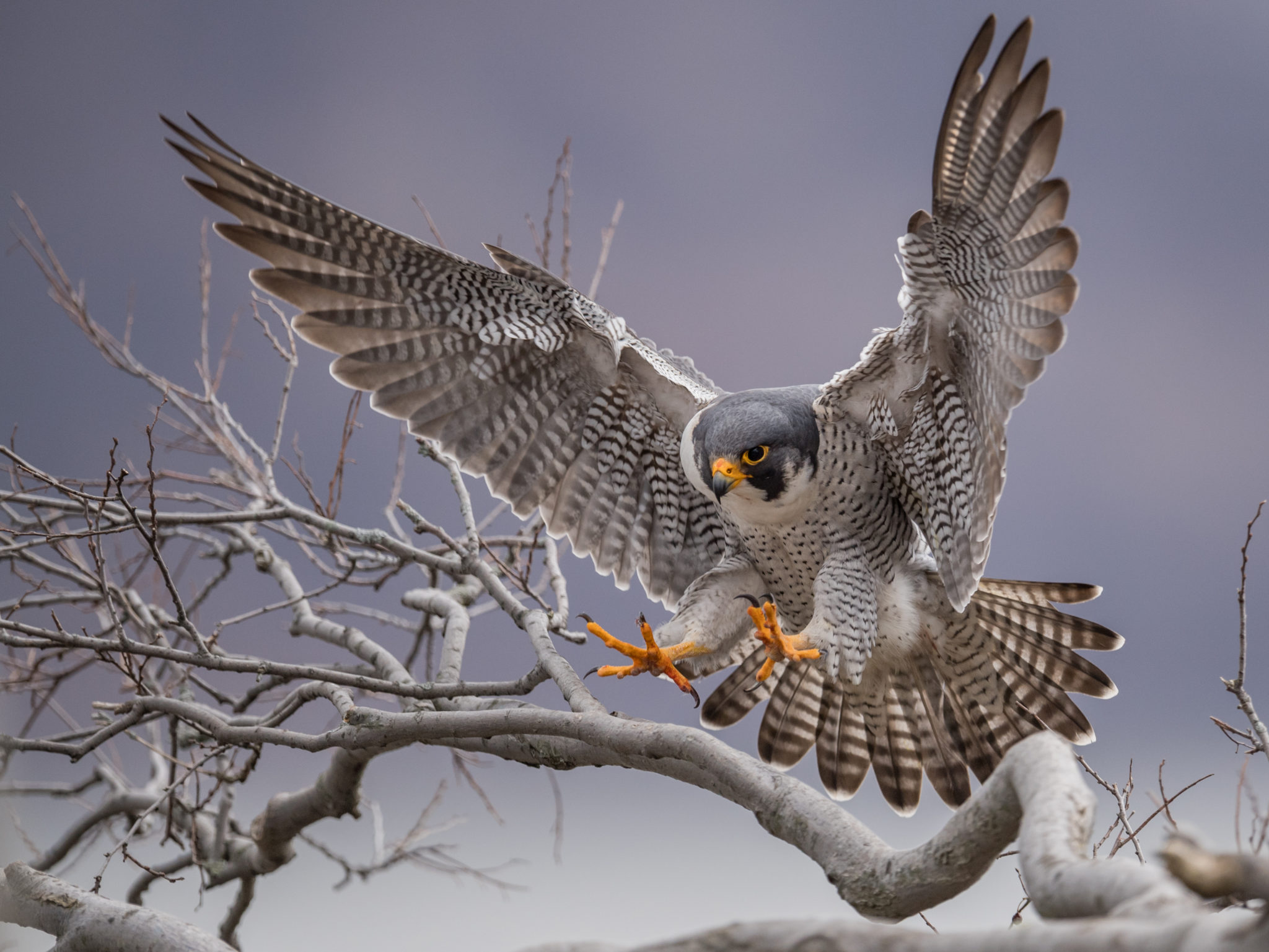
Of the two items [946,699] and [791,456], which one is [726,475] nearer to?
[791,456]

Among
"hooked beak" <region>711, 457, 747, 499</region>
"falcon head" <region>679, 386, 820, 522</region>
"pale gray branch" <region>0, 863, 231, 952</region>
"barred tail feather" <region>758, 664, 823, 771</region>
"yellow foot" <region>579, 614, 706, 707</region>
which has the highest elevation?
"falcon head" <region>679, 386, 820, 522</region>

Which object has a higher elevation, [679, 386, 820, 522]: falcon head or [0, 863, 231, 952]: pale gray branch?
[679, 386, 820, 522]: falcon head

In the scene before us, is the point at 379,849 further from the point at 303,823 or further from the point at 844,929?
the point at 844,929

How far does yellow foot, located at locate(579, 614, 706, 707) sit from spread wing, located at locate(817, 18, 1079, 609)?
2.28ft

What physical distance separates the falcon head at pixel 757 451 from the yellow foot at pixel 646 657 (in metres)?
0.42

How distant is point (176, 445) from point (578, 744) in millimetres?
2160

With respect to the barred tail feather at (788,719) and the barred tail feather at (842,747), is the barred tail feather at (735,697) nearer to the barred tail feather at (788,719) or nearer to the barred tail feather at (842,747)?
the barred tail feather at (788,719)

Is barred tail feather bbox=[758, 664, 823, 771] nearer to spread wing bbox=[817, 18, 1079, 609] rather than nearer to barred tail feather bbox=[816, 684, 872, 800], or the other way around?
barred tail feather bbox=[816, 684, 872, 800]

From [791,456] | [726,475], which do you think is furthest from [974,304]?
[726,475]

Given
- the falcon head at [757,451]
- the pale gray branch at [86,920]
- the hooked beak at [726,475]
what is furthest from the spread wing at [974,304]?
the pale gray branch at [86,920]

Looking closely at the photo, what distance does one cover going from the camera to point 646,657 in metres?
2.48

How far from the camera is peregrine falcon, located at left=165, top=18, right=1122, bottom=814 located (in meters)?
2.33

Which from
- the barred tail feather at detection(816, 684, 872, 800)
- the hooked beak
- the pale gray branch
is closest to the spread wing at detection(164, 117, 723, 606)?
the hooked beak

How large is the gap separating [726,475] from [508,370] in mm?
885
